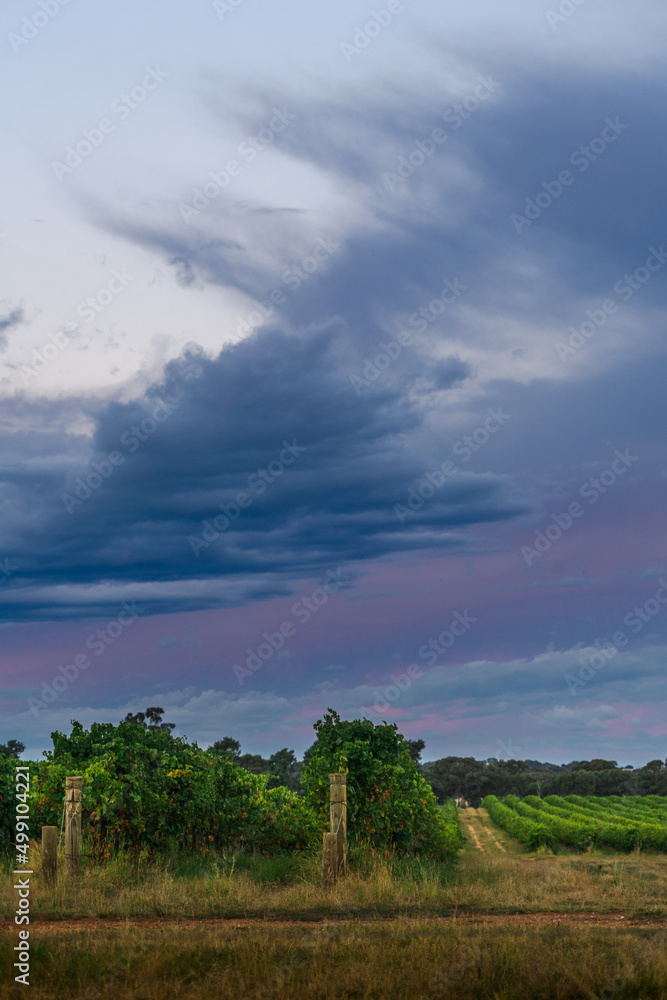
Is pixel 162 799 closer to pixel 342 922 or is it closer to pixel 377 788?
pixel 377 788

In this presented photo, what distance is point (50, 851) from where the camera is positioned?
15773 millimetres

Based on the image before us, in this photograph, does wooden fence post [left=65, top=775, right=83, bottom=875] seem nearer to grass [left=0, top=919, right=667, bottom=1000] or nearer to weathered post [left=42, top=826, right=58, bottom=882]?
weathered post [left=42, top=826, right=58, bottom=882]

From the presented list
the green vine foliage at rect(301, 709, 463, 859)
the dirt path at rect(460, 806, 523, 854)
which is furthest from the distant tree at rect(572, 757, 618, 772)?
the green vine foliage at rect(301, 709, 463, 859)

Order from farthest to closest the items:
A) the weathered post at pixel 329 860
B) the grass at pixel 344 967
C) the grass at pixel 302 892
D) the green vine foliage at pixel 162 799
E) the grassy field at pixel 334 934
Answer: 1. the green vine foliage at pixel 162 799
2. the weathered post at pixel 329 860
3. the grass at pixel 302 892
4. the grassy field at pixel 334 934
5. the grass at pixel 344 967

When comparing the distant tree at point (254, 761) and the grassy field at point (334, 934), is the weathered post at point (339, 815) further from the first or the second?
the distant tree at point (254, 761)

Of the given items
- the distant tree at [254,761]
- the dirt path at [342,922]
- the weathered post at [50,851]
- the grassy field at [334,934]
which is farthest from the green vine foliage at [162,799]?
the distant tree at [254,761]

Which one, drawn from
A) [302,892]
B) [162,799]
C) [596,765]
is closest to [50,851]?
[162,799]

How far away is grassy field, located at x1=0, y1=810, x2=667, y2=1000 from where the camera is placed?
9180 millimetres

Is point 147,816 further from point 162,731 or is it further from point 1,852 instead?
point 1,852

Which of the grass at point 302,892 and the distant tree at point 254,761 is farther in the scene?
the distant tree at point 254,761

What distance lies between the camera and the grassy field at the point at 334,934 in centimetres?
918

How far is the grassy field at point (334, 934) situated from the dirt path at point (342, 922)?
0.14 feet

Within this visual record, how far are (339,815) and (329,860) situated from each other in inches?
35.4

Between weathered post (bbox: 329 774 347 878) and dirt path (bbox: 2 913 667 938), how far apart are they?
7.71 ft
